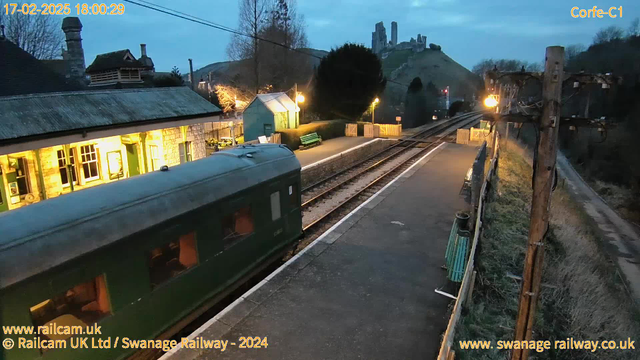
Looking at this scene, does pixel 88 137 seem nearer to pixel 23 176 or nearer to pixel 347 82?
pixel 23 176

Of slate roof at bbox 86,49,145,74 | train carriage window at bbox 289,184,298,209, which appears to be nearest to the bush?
slate roof at bbox 86,49,145,74

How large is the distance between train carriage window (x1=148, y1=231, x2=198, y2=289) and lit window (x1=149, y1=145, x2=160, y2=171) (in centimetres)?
862

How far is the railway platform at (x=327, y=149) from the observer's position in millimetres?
20719

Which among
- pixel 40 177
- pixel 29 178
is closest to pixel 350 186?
pixel 40 177

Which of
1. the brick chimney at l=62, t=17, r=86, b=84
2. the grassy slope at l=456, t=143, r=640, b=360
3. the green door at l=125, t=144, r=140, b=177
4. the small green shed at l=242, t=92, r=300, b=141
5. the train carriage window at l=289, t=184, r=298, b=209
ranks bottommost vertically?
the grassy slope at l=456, t=143, r=640, b=360

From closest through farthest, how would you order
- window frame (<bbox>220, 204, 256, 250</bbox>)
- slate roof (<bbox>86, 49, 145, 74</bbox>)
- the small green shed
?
window frame (<bbox>220, 204, 256, 250</bbox>), slate roof (<bbox>86, 49, 145, 74</bbox>), the small green shed

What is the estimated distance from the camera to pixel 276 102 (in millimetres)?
25578

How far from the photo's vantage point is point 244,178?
7875mm

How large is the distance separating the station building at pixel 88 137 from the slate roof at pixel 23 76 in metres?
2.97

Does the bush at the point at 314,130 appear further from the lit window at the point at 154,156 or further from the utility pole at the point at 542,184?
the utility pole at the point at 542,184

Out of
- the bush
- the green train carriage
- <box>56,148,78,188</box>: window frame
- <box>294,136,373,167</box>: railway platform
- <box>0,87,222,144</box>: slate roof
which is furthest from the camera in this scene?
the bush

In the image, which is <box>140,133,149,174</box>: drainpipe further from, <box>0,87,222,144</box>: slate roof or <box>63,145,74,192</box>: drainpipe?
<box>63,145,74,192</box>: drainpipe

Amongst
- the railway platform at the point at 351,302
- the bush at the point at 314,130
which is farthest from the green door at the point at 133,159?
the bush at the point at 314,130

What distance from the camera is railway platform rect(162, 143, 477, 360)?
6.03 m
